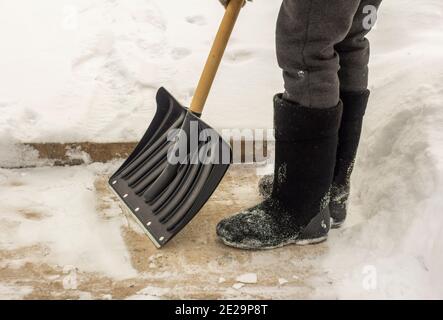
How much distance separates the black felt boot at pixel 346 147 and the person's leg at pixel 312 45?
0.19 metres

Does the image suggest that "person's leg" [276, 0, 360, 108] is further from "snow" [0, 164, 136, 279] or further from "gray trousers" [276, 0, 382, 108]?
"snow" [0, 164, 136, 279]

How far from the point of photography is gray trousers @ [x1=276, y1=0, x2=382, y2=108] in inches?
53.9

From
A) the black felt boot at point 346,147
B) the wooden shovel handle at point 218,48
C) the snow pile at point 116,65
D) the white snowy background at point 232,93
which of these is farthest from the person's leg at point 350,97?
the snow pile at point 116,65

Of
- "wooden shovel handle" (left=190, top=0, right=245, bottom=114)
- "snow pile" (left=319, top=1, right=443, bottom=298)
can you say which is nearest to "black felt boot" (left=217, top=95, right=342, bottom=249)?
"snow pile" (left=319, top=1, right=443, bottom=298)

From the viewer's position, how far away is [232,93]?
7.73 ft

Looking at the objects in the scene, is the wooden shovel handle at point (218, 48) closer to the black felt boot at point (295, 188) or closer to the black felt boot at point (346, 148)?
the black felt boot at point (295, 188)

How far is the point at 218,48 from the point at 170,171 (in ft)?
1.30

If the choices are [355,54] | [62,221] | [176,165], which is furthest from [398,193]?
[62,221]

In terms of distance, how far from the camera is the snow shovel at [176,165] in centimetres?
165

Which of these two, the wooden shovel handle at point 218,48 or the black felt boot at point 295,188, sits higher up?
the wooden shovel handle at point 218,48

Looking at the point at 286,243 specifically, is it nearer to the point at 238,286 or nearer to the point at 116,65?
the point at 238,286

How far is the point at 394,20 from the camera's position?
2609 mm

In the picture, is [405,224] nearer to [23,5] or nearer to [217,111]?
[217,111]

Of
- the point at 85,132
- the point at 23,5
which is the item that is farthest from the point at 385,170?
the point at 23,5
